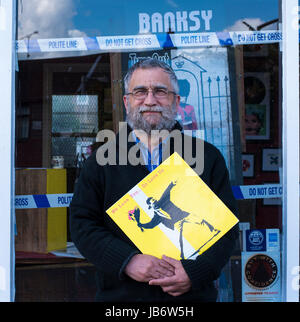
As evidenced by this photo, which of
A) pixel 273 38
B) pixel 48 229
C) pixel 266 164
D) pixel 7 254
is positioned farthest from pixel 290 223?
pixel 48 229

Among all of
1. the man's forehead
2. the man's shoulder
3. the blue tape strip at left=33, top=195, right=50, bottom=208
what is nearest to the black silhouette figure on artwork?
the man's shoulder

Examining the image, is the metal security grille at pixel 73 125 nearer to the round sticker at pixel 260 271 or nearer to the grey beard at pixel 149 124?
the grey beard at pixel 149 124

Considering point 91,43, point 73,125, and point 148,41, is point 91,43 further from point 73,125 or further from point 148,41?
point 73,125

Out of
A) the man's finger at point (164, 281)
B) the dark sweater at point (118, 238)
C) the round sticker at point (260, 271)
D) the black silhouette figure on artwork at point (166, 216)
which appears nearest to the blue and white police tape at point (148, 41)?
the dark sweater at point (118, 238)

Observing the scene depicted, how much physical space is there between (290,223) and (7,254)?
62.9 inches

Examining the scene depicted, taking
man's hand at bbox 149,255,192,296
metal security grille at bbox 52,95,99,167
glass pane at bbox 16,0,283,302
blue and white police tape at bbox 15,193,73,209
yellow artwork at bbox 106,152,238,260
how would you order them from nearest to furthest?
man's hand at bbox 149,255,192,296, yellow artwork at bbox 106,152,238,260, blue and white police tape at bbox 15,193,73,209, glass pane at bbox 16,0,283,302, metal security grille at bbox 52,95,99,167

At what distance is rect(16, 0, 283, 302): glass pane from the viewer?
2768mm

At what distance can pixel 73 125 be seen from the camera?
3.12 metres

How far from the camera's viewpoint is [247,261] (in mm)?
2822

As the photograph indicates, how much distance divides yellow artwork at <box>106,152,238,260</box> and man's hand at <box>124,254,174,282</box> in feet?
0.21

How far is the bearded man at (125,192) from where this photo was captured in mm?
1897

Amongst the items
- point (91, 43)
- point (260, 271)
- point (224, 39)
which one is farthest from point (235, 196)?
point (91, 43)

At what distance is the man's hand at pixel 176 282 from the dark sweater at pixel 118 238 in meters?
0.03

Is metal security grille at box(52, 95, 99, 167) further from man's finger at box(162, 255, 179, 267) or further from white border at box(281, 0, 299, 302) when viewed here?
white border at box(281, 0, 299, 302)
